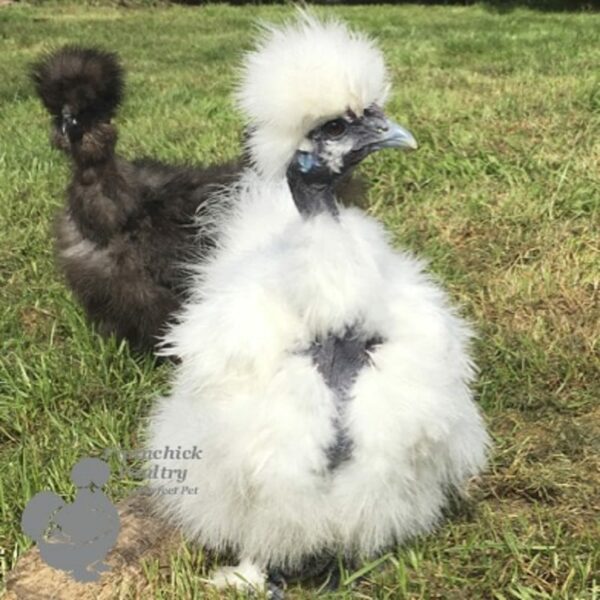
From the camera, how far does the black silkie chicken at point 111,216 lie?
3.42 m

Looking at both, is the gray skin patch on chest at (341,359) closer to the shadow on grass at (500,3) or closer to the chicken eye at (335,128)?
the chicken eye at (335,128)

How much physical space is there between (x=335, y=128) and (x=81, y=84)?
5.81 feet

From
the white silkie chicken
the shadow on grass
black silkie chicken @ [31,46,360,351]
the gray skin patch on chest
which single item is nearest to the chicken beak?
the white silkie chicken

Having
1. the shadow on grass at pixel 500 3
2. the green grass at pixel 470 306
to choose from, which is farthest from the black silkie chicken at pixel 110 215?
the shadow on grass at pixel 500 3

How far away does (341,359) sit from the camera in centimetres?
205

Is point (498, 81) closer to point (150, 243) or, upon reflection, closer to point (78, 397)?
point (150, 243)

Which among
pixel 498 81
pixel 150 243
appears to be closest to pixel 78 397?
pixel 150 243

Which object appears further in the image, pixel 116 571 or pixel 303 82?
pixel 116 571

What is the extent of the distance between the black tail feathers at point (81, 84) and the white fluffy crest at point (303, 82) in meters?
1.53

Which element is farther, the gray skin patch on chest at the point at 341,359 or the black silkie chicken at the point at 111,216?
the black silkie chicken at the point at 111,216

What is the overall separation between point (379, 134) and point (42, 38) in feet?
37.4

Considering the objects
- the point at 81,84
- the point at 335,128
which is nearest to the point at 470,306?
the point at 81,84

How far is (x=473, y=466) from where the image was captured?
228 centimetres

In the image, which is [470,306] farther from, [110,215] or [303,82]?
[303,82]
